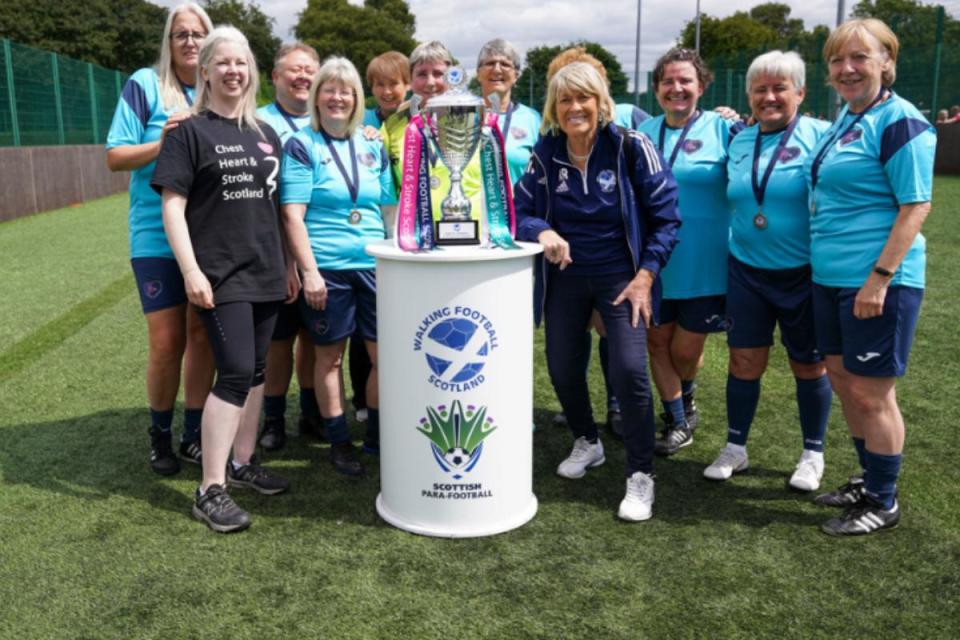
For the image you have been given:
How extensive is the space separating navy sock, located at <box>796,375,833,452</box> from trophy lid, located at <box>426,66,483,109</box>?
184 cm

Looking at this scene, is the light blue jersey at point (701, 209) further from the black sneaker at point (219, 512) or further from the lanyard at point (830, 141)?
the black sneaker at point (219, 512)

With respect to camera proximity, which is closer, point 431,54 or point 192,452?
point 192,452

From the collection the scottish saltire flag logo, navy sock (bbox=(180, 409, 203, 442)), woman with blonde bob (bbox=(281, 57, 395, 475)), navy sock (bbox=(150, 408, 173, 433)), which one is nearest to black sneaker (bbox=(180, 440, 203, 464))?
navy sock (bbox=(180, 409, 203, 442))

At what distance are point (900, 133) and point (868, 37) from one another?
39cm

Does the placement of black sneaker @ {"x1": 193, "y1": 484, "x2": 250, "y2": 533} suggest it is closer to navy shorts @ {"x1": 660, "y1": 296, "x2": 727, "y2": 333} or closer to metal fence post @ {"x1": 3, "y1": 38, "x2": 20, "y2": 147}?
navy shorts @ {"x1": 660, "y1": 296, "x2": 727, "y2": 333}

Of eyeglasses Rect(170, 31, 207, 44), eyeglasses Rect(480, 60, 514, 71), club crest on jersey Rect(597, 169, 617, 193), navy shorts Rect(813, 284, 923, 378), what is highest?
eyeglasses Rect(170, 31, 207, 44)

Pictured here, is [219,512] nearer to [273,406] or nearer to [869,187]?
[273,406]

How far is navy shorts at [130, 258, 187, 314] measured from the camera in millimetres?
3635

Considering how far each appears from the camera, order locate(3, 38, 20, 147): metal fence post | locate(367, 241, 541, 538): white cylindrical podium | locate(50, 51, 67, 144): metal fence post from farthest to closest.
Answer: locate(50, 51, 67, 144): metal fence post, locate(3, 38, 20, 147): metal fence post, locate(367, 241, 541, 538): white cylindrical podium

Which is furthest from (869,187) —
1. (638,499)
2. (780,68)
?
(638,499)

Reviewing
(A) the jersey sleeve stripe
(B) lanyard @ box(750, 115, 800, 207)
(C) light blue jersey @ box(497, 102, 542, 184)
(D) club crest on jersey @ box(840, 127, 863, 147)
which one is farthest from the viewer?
(C) light blue jersey @ box(497, 102, 542, 184)

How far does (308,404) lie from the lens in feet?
14.7

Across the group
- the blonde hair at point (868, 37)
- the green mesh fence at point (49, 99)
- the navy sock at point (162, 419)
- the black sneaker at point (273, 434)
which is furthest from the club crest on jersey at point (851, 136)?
the green mesh fence at point (49, 99)

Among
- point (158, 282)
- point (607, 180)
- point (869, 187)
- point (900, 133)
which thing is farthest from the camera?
point (158, 282)
